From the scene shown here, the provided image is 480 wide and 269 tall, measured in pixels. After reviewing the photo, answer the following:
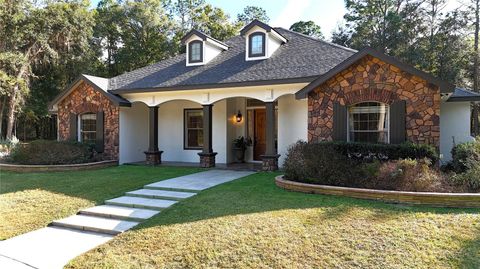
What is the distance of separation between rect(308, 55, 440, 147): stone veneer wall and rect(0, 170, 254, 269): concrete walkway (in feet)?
12.4

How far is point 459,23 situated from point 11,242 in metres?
25.9

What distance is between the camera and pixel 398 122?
898 cm

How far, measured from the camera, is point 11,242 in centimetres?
566

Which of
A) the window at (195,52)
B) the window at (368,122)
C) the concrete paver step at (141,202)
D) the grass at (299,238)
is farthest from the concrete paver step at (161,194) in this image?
the window at (195,52)

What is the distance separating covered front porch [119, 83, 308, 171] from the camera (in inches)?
471

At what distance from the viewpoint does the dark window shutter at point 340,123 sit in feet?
31.7

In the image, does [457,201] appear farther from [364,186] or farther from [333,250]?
[333,250]

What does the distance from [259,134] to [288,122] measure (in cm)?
202

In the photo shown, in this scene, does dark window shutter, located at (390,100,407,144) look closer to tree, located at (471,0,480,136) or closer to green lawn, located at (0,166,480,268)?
green lawn, located at (0,166,480,268)

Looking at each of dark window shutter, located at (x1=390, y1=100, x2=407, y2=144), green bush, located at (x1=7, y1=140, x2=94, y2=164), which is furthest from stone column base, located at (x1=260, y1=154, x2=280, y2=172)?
green bush, located at (x1=7, y1=140, x2=94, y2=164)

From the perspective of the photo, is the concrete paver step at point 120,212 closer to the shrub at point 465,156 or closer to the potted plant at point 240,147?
the shrub at point 465,156

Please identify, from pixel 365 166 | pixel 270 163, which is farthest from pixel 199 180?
pixel 365 166

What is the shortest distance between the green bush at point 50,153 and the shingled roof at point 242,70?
2.64 metres

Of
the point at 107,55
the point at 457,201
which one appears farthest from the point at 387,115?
the point at 107,55
